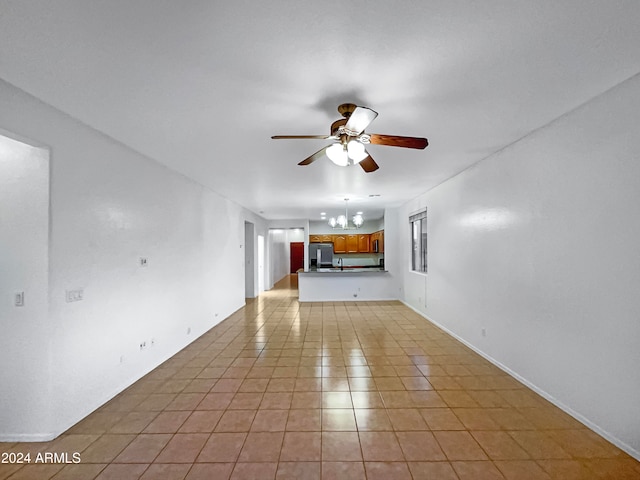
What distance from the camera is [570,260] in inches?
96.1

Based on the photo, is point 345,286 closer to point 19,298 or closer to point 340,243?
point 340,243

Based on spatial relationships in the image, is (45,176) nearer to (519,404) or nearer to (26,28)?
(26,28)

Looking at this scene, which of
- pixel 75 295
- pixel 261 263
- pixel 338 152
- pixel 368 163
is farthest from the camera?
pixel 261 263

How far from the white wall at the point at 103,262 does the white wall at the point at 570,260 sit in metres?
3.77

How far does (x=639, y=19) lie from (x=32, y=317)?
382 cm

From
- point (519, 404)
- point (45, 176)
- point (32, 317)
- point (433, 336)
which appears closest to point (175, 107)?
point (45, 176)

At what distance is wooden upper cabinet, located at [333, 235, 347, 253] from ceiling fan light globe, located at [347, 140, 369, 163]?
886 cm

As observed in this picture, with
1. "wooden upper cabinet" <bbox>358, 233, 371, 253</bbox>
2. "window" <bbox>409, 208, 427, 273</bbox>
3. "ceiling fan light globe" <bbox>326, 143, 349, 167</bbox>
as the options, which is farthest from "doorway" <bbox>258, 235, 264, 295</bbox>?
"ceiling fan light globe" <bbox>326, 143, 349, 167</bbox>

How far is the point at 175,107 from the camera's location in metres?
2.23

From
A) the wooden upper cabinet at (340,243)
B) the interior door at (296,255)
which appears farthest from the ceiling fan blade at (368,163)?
the interior door at (296,255)

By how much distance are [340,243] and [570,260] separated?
8.81 metres

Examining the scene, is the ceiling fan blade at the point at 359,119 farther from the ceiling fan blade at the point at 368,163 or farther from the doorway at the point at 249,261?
the doorway at the point at 249,261

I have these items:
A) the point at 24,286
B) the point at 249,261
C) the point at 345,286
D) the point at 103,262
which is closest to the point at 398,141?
the point at 103,262

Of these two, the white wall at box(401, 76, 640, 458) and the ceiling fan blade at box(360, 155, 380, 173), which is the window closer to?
the white wall at box(401, 76, 640, 458)
